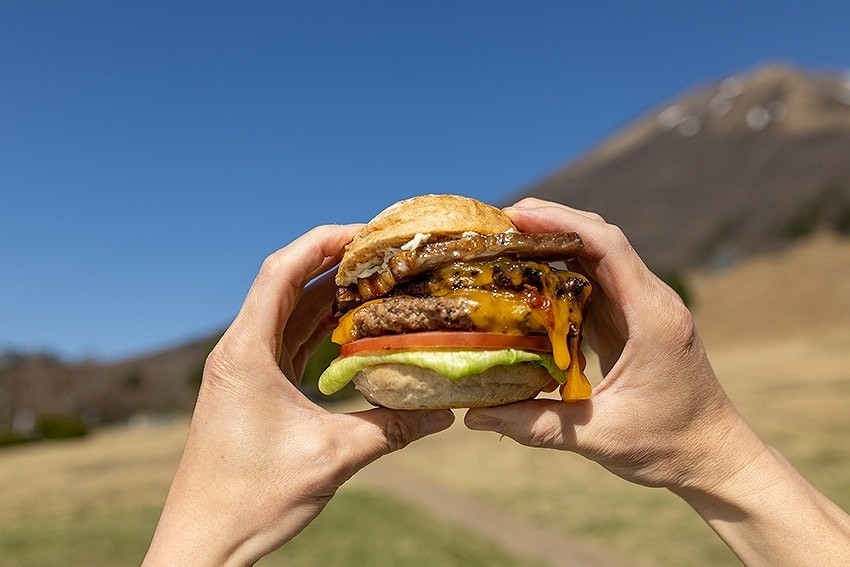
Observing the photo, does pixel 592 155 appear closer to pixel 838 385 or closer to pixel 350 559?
pixel 838 385

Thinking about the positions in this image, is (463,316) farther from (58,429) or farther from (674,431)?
(58,429)

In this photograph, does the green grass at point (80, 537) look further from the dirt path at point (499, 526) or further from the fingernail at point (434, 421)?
the fingernail at point (434, 421)

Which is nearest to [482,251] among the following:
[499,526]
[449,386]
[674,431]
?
[449,386]

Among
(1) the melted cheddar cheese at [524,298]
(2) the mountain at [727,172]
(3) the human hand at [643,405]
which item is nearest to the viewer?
(3) the human hand at [643,405]

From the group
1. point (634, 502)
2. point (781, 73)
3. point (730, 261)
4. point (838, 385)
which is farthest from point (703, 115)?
point (634, 502)

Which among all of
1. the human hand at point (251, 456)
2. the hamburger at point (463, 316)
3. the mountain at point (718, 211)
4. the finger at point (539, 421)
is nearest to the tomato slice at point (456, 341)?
the hamburger at point (463, 316)

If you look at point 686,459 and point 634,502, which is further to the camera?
point 634,502
